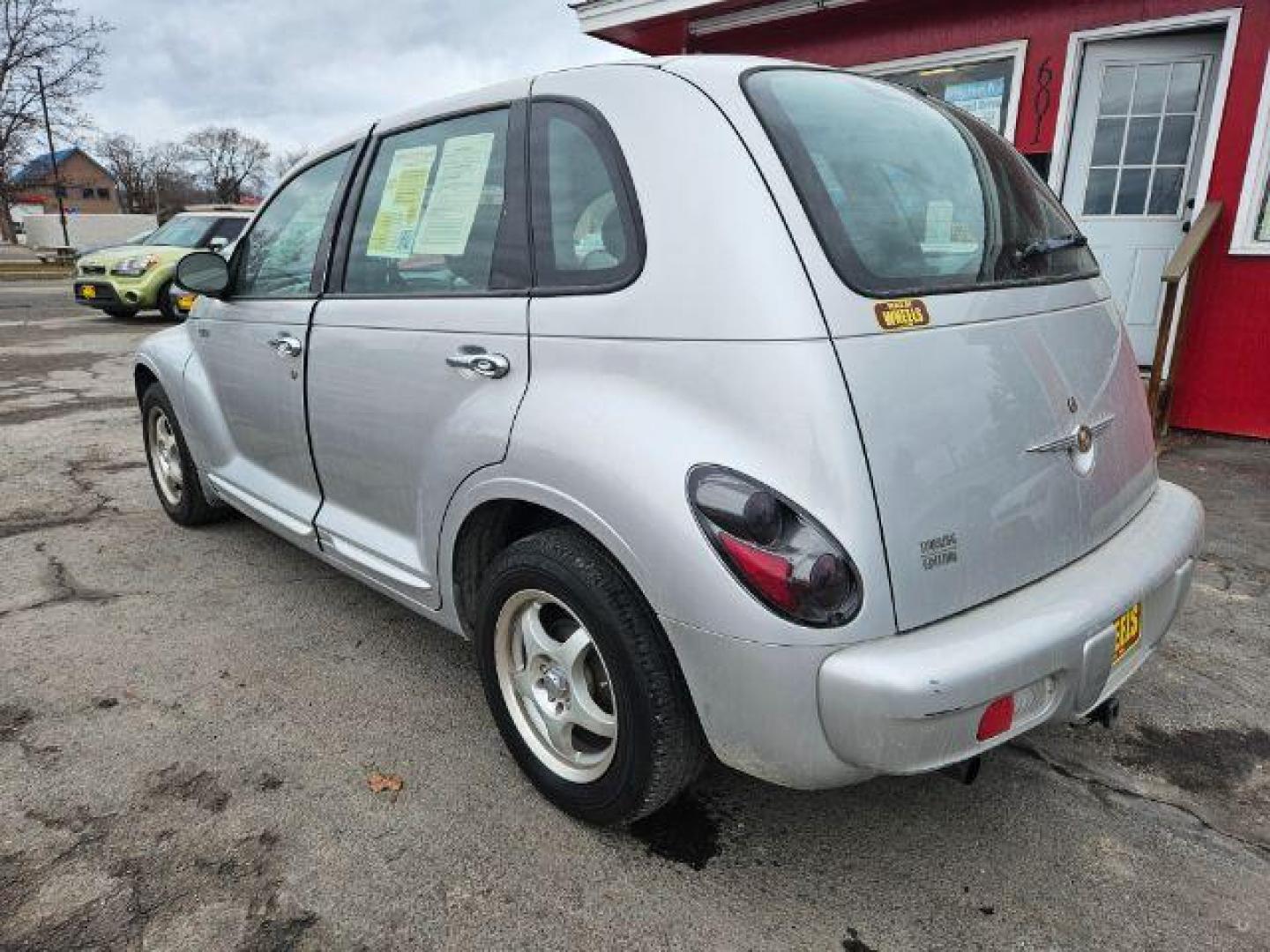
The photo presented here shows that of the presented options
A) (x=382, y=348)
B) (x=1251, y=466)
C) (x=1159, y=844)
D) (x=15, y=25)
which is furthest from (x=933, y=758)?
(x=15, y=25)

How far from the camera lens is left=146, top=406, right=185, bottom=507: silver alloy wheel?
4262 mm

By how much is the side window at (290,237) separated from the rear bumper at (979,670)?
7.58ft

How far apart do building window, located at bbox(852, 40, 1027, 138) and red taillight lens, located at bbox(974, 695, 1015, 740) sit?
18.5 ft

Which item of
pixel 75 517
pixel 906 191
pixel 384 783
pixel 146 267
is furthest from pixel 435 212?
pixel 146 267

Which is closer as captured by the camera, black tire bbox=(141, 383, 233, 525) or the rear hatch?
the rear hatch

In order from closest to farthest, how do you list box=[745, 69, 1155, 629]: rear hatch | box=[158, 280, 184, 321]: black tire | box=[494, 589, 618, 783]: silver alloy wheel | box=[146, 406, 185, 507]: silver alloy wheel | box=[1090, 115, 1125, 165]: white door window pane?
box=[745, 69, 1155, 629]: rear hatch < box=[494, 589, 618, 783]: silver alloy wheel < box=[146, 406, 185, 507]: silver alloy wheel < box=[1090, 115, 1125, 165]: white door window pane < box=[158, 280, 184, 321]: black tire

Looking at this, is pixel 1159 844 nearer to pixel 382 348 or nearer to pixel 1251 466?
pixel 382 348

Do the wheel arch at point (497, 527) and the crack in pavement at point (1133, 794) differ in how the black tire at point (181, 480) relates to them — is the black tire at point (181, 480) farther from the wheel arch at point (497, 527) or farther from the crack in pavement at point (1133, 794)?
the crack in pavement at point (1133, 794)

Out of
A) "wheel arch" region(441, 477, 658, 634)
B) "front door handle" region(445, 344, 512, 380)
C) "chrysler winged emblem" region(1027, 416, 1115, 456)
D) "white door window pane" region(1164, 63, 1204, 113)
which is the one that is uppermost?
"white door window pane" region(1164, 63, 1204, 113)

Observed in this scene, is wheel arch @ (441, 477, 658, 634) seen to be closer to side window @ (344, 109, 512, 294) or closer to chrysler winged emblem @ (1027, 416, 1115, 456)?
side window @ (344, 109, 512, 294)

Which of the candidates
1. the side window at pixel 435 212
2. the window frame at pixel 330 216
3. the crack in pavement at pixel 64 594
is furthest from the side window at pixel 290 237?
the crack in pavement at pixel 64 594

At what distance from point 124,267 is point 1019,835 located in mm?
13840

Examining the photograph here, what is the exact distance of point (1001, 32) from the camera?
633 cm

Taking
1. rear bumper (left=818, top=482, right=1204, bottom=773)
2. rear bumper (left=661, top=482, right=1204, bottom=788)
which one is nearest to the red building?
rear bumper (left=818, top=482, right=1204, bottom=773)
